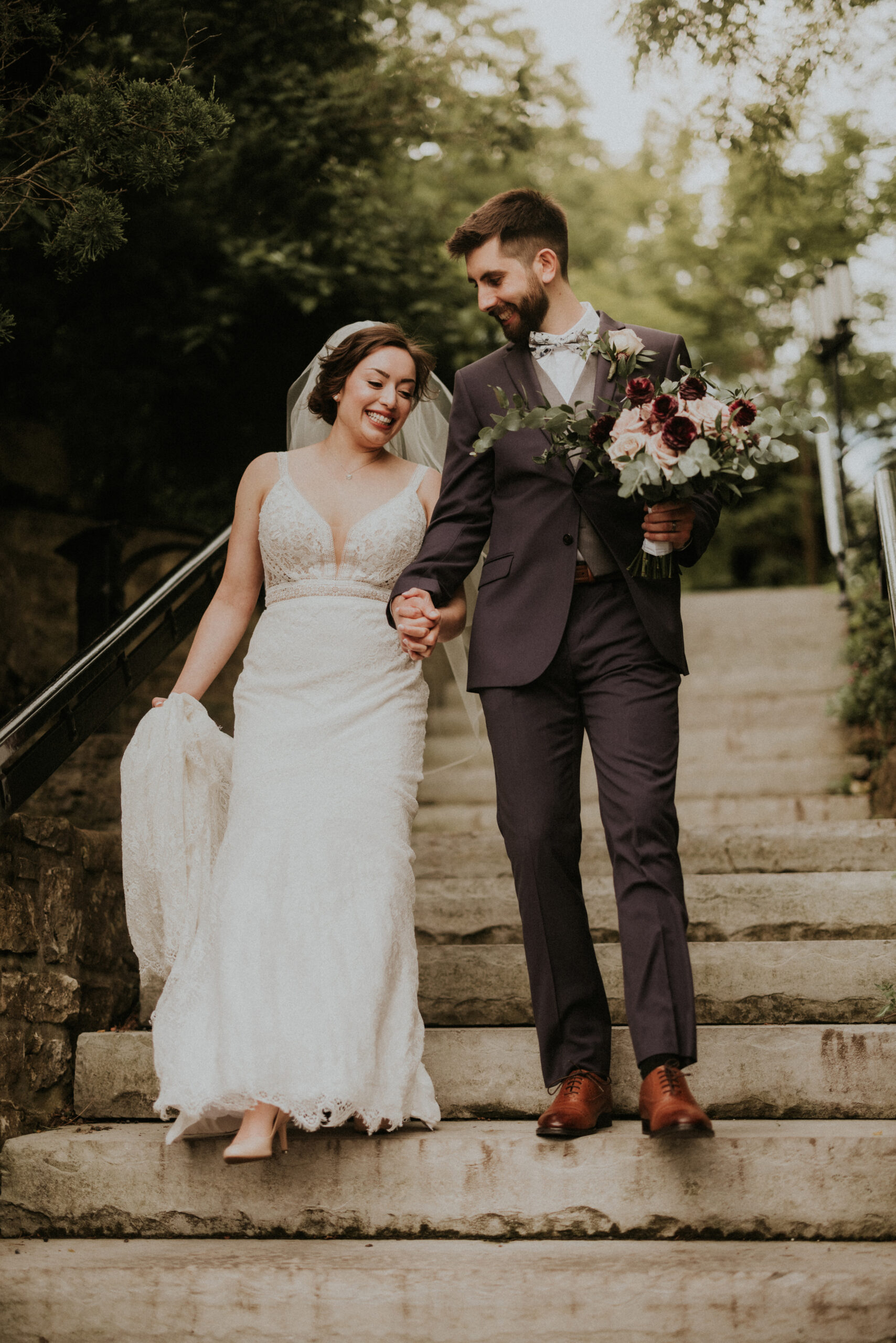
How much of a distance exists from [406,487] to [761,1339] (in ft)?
7.16

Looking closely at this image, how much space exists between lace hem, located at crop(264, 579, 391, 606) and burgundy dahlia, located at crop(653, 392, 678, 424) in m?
0.96

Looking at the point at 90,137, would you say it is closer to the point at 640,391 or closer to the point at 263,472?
the point at 263,472

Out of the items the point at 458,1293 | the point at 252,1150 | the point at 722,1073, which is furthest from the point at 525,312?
the point at 458,1293

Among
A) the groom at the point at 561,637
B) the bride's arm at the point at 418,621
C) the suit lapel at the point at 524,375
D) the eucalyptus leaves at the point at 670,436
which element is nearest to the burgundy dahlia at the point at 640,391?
the eucalyptus leaves at the point at 670,436

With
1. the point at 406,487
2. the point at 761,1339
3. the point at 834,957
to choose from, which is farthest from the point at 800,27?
the point at 761,1339

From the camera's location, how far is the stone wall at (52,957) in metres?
3.11

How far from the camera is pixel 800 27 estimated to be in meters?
3.57

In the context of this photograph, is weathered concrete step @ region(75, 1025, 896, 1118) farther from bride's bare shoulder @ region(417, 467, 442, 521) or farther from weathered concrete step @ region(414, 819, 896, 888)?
bride's bare shoulder @ region(417, 467, 442, 521)

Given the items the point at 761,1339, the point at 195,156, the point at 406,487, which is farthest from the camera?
the point at 406,487

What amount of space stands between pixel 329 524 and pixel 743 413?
116 cm

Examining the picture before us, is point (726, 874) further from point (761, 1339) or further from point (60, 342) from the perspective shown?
point (60, 342)

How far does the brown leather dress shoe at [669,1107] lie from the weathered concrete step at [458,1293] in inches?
9.4

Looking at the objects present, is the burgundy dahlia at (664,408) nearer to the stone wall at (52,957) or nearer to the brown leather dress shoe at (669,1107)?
the brown leather dress shoe at (669,1107)

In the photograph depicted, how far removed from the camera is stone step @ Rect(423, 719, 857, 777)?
A: 5836 mm
